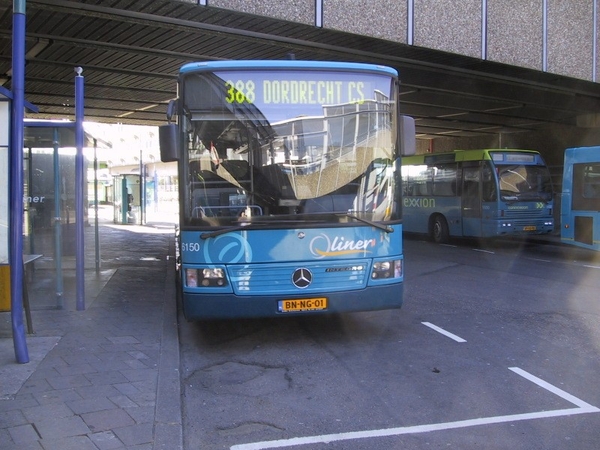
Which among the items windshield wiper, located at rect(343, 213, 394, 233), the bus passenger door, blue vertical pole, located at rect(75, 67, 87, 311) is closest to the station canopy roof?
blue vertical pole, located at rect(75, 67, 87, 311)

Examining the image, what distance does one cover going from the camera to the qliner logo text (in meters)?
6.56

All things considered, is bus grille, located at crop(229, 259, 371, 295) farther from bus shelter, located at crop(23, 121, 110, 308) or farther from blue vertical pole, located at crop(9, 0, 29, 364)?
bus shelter, located at crop(23, 121, 110, 308)

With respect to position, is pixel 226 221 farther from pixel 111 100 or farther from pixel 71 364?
pixel 111 100

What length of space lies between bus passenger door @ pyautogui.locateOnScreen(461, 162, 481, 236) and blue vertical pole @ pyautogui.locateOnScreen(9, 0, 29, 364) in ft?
45.4

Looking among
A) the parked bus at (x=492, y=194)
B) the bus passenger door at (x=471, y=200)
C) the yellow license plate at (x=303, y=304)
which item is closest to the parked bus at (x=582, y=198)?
the parked bus at (x=492, y=194)

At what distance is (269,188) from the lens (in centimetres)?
656

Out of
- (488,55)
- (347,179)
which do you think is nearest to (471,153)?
(488,55)

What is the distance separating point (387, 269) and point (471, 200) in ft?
38.3

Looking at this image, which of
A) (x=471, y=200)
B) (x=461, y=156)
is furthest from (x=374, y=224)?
(x=461, y=156)

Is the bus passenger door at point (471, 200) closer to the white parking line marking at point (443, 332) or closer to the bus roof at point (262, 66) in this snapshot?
the white parking line marking at point (443, 332)

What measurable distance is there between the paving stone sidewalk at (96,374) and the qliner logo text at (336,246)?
190 centimetres

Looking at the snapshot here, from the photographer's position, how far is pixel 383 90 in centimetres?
687

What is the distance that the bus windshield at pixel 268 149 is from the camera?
650 centimetres

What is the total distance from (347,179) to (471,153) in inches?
480
